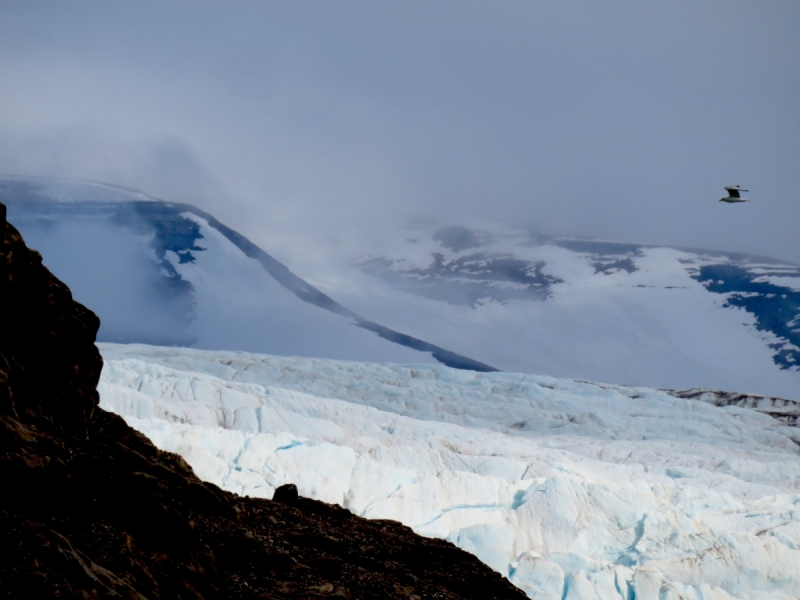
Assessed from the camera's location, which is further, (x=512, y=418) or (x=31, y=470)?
(x=512, y=418)

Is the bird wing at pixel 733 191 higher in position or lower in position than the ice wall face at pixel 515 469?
higher

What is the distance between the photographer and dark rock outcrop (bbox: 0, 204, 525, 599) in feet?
22.2

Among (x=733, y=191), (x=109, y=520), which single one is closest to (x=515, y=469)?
(x=733, y=191)

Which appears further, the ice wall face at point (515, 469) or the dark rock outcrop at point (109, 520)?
the ice wall face at point (515, 469)

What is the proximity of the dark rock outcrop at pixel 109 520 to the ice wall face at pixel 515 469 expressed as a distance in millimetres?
13213

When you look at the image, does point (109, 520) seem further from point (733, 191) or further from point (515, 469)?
point (515, 469)

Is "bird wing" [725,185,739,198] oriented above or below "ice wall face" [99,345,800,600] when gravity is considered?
above

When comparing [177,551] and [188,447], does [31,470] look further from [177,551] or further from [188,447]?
[188,447]

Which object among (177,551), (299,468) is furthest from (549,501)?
(177,551)

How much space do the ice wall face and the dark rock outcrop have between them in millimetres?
13213

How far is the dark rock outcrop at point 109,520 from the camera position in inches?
267

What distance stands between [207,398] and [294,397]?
5.95 metres

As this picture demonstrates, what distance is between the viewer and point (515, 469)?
116ft

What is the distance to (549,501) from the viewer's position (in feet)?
98.2
